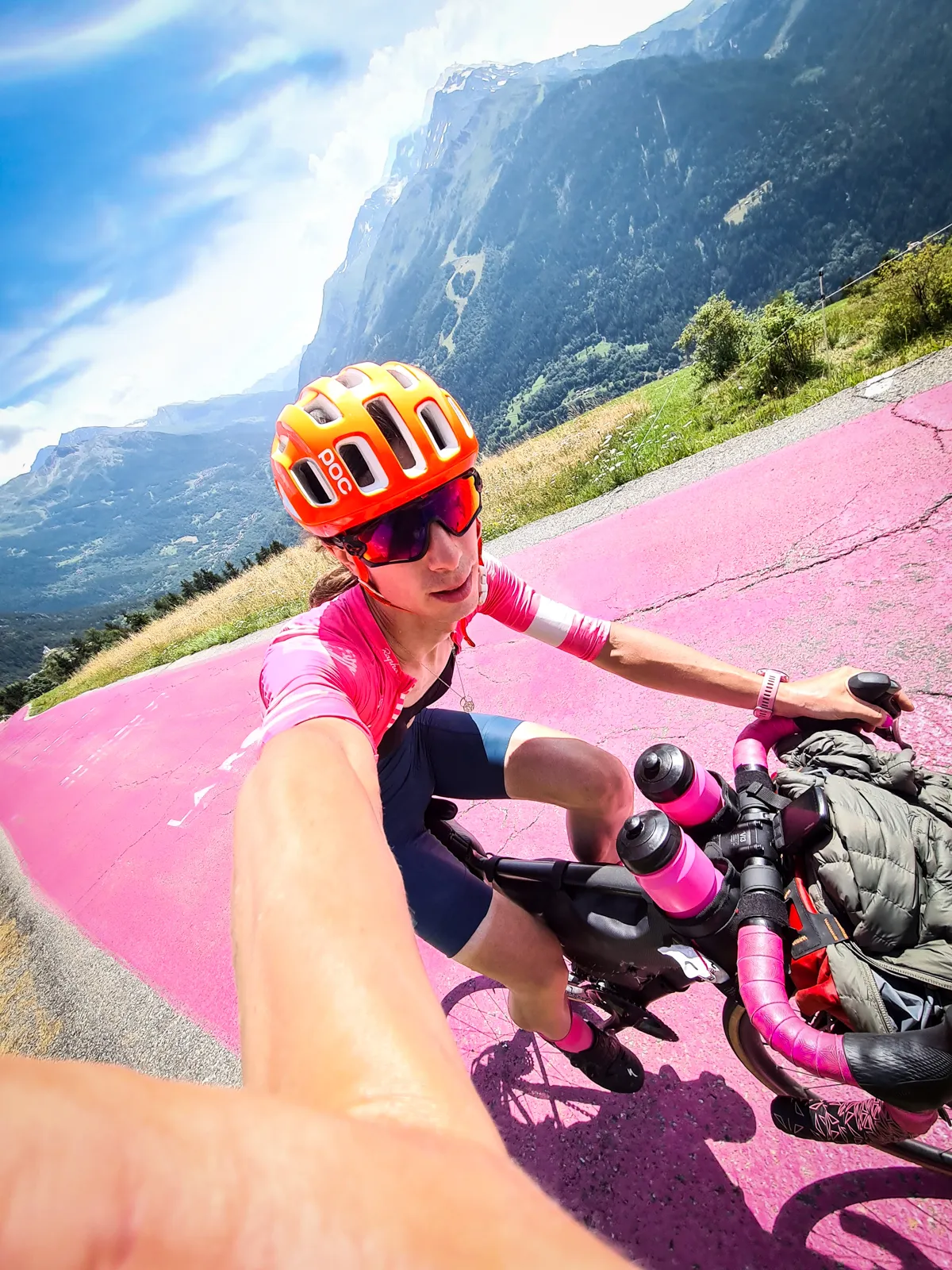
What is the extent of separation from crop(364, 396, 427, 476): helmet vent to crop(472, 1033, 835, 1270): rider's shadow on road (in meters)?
1.93

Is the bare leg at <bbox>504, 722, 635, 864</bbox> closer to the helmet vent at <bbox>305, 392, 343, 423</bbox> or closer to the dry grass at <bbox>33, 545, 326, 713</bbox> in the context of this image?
the helmet vent at <bbox>305, 392, 343, 423</bbox>

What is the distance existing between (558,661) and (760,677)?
299 cm

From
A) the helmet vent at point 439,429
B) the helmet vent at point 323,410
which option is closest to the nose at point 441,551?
the helmet vent at point 439,429

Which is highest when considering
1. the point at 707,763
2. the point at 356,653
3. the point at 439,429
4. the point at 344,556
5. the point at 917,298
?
the point at 439,429

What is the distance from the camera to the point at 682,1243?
1705 millimetres

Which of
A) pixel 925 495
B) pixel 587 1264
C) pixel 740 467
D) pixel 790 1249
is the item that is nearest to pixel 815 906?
pixel 587 1264

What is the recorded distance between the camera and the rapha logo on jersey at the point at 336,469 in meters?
1.67

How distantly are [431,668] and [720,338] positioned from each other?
18.1 m

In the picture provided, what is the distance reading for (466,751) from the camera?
224 cm

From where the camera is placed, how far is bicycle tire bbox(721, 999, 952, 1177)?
146 centimetres

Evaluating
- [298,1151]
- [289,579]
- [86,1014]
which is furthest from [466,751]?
[289,579]

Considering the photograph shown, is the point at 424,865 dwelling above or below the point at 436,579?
below

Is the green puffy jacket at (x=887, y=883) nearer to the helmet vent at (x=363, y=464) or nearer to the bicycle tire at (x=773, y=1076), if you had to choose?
the bicycle tire at (x=773, y=1076)

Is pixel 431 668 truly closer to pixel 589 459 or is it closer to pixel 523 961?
pixel 523 961
